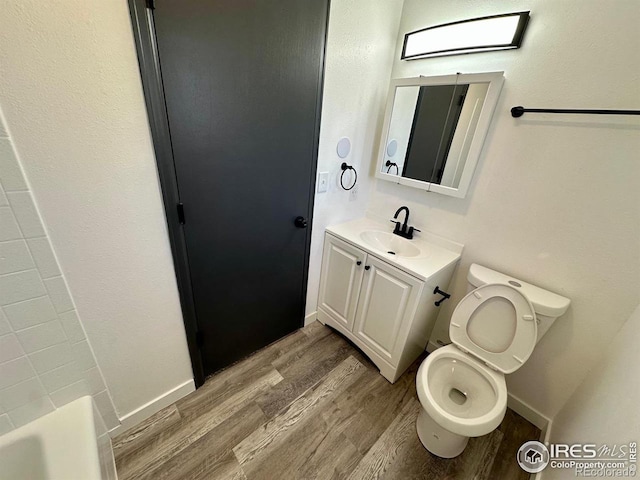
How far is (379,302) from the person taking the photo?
1572 millimetres

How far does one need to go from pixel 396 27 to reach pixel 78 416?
2541 mm

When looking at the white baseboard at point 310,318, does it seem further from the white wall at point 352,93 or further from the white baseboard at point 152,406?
the white baseboard at point 152,406

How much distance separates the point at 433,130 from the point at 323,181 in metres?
0.76

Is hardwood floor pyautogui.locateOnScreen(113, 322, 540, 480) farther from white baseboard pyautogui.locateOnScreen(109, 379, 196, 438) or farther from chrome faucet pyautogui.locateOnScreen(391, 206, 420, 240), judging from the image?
chrome faucet pyautogui.locateOnScreen(391, 206, 420, 240)

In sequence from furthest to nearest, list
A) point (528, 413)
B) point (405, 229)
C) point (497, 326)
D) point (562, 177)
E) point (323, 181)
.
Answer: point (405, 229) → point (323, 181) → point (528, 413) → point (497, 326) → point (562, 177)

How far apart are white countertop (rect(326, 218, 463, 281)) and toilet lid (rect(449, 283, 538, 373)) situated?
26 centimetres

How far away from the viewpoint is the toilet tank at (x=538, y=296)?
1.18 m

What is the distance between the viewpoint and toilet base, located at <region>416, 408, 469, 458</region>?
4.03 feet

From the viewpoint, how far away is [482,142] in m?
1.36

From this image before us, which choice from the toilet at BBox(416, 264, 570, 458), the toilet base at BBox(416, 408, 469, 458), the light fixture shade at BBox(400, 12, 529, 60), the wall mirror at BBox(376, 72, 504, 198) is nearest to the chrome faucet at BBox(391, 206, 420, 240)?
the wall mirror at BBox(376, 72, 504, 198)

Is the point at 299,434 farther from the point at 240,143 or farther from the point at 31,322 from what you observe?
the point at 240,143

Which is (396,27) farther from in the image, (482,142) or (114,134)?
(114,134)

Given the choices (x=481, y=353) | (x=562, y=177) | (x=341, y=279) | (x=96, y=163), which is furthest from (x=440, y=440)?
(x=96, y=163)

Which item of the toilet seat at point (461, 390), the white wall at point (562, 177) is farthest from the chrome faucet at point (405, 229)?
the toilet seat at point (461, 390)
